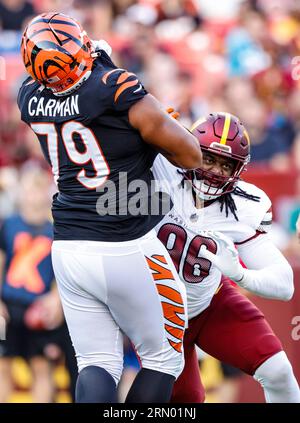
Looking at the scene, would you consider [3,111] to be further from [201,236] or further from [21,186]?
[201,236]

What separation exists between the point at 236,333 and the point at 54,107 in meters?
1.63

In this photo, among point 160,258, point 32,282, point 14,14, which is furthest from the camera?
point 14,14

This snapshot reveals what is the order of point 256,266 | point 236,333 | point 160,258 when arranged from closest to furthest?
point 160,258 < point 256,266 < point 236,333

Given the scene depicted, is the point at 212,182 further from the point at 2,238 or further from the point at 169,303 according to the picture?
the point at 2,238

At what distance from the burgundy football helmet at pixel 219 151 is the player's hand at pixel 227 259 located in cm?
28

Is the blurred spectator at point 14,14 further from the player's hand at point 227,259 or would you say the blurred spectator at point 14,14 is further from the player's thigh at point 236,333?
the player's hand at point 227,259

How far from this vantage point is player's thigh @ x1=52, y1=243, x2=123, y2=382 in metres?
4.31

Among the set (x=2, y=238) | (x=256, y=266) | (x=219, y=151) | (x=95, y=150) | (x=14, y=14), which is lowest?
(x=2, y=238)

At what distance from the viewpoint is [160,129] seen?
13.5 feet

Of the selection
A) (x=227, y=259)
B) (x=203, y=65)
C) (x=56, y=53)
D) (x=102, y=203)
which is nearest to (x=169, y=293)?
(x=227, y=259)

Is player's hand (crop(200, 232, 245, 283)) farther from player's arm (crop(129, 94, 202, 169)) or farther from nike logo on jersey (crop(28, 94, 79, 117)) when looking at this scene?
nike logo on jersey (crop(28, 94, 79, 117))

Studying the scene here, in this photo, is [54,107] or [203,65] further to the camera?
[203,65]

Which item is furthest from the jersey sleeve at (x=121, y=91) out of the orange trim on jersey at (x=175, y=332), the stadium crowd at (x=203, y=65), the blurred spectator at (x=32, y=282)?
the stadium crowd at (x=203, y=65)

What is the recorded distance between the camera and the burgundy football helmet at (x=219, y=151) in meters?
4.76
